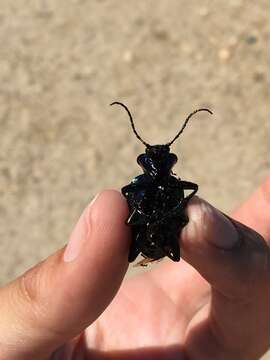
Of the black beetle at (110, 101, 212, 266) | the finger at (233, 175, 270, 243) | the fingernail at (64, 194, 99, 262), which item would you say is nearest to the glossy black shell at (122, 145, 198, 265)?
the black beetle at (110, 101, 212, 266)

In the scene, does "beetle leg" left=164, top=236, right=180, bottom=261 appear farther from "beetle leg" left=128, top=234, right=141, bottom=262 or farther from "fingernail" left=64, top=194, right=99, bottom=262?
"fingernail" left=64, top=194, right=99, bottom=262

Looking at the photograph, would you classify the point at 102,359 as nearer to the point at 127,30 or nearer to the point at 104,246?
the point at 104,246

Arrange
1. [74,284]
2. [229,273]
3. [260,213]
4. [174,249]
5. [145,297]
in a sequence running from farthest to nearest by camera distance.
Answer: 1. [260,213]
2. [145,297]
3. [229,273]
4. [174,249]
5. [74,284]

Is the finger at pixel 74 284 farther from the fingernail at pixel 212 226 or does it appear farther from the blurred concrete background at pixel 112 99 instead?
the blurred concrete background at pixel 112 99

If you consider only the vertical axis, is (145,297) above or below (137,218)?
below

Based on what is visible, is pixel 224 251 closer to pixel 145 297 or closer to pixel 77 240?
pixel 77 240

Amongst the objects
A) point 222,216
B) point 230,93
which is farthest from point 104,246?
point 230,93

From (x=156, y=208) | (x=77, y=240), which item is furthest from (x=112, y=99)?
(x=77, y=240)
